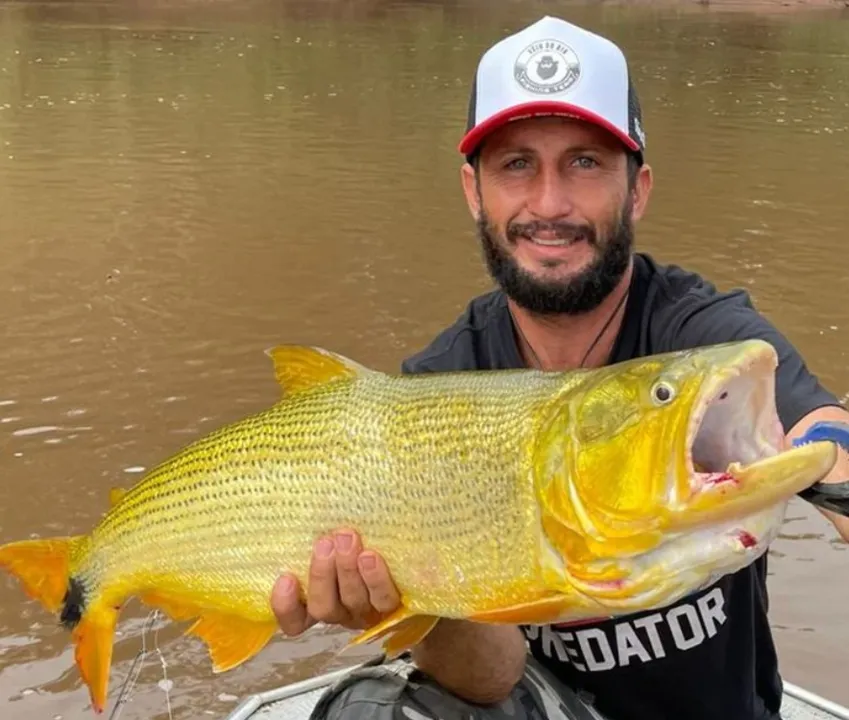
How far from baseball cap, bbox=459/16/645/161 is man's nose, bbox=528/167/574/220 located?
0.17m

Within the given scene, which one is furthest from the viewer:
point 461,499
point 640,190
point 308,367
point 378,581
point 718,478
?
point 640,190

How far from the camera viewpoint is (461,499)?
2086 millimetres

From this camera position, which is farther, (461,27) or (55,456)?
(461,27)

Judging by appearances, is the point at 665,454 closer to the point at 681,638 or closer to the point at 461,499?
the point at 461,499

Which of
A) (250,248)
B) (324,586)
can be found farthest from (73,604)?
(250,248)

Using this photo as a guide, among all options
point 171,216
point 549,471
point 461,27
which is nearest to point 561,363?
point 549,471

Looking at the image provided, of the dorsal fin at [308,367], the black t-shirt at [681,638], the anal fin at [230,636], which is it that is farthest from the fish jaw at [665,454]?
the anal fin at [230,636]

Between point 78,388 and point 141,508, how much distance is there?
17.0 ft

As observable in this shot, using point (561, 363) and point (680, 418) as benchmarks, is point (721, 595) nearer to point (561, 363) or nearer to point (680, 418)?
point (561, 363)

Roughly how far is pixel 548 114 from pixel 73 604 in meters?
1.80

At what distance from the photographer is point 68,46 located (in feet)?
83.5

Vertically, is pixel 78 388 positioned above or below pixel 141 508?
below

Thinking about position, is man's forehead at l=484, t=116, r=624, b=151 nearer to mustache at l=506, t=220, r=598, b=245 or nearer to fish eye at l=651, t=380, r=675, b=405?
mustache at l=506, t=220, r=598, b=245

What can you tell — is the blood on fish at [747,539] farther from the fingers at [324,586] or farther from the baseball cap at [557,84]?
the baseball cap at [557,84]
